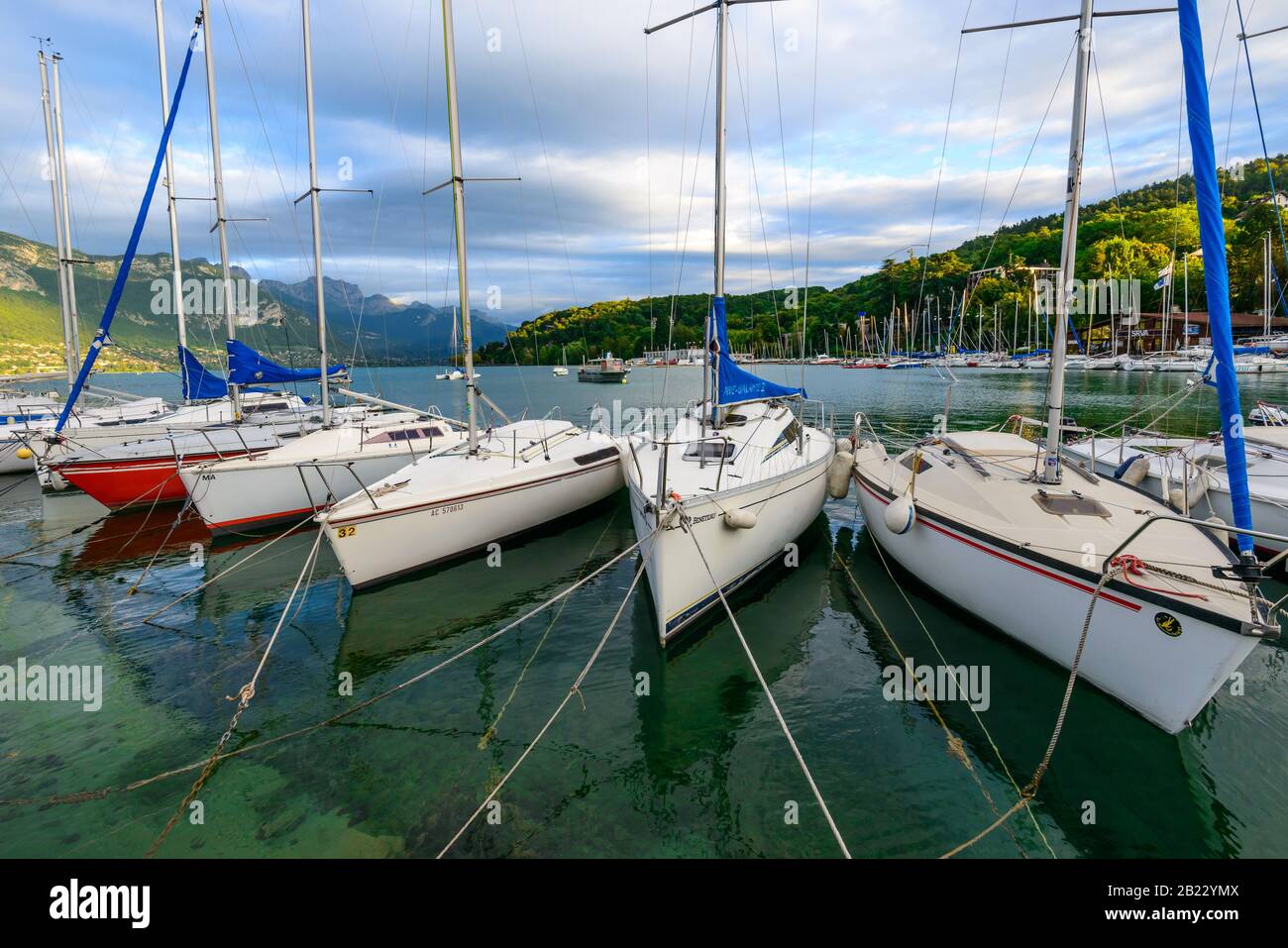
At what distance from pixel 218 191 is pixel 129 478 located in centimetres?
877

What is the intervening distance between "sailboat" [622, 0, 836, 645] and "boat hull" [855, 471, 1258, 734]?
2.33 m

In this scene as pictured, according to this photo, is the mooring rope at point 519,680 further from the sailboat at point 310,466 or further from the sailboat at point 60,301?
the sailboat at point 60,301

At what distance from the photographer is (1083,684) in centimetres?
655

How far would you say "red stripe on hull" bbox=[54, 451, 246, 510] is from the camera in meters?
13.9

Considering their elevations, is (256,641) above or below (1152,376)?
below

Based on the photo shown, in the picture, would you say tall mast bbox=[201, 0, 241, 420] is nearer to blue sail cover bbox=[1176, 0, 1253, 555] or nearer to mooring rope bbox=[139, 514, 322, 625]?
mooring rope bbox=[139, 514, 322, 625]

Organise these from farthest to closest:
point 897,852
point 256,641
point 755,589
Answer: point 755,589 < point 256,641 < point 897,852

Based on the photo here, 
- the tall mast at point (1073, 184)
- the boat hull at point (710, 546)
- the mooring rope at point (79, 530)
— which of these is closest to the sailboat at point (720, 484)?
the boat hull at point (710, 546)

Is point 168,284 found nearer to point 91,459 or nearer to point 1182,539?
point 91,459

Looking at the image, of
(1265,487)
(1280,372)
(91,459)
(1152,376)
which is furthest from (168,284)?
(1280,372)

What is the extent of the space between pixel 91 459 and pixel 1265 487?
82.4 feet

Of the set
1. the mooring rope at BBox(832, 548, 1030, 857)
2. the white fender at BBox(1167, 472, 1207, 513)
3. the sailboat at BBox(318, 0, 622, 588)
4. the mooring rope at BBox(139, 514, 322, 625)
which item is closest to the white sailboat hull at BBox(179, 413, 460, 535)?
the mooring rope at BBox(139, 514, 322, 625)

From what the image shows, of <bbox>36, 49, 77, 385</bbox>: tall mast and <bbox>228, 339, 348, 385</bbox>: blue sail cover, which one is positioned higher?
<bbox>36, 49, 77, 385</bbox>: tall mast

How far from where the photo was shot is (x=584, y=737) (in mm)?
6285
